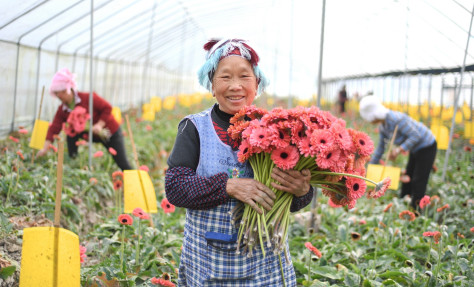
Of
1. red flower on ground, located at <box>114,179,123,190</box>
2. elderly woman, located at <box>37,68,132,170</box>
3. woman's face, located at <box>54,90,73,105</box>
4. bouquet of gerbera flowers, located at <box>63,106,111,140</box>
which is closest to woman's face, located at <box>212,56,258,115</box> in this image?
red flower on ground, located at <box>114,179,123,190</box>

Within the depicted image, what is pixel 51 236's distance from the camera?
1529 mm

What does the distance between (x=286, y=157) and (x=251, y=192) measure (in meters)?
0.16

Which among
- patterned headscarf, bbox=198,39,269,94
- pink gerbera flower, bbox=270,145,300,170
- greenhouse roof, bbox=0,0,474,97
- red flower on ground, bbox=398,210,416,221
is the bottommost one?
red flower on ground, bbox=398,210,416,221

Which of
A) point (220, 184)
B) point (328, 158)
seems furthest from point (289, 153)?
point (220, 184)

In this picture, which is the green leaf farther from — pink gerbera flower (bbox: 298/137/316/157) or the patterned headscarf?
pink gerbera flower (bbox: 298/137/316/157)

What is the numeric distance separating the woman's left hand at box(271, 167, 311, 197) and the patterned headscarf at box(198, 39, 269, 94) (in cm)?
45

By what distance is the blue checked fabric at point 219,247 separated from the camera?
5.04ft

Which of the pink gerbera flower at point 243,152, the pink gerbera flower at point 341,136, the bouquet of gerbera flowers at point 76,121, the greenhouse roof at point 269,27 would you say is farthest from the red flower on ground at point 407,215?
the bouquet of gerbera flowers at point 76,121

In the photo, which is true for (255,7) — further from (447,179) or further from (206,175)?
(206,175)

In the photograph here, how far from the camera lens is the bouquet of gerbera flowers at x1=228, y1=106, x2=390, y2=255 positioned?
1.39 m

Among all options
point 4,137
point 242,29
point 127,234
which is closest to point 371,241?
point 127,234

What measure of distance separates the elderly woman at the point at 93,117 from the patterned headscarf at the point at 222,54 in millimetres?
3212

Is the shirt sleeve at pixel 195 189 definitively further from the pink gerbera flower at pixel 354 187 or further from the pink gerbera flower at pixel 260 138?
the pink gerbera flower at pixel 354 187

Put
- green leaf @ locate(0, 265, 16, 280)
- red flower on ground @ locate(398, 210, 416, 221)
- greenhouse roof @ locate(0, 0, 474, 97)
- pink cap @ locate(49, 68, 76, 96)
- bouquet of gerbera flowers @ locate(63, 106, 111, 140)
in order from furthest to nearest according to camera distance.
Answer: greenhouse roof @ locate(0, 0, 474, 97), pink cap @ locate(49, 68, 76, 96), bouquet of gerbera flowers @ locate(63, 106, 111, 140), red flower on ground @ locate(398, 210, 416, 221), green leaf @ locate(0, 265, 16, 280)
